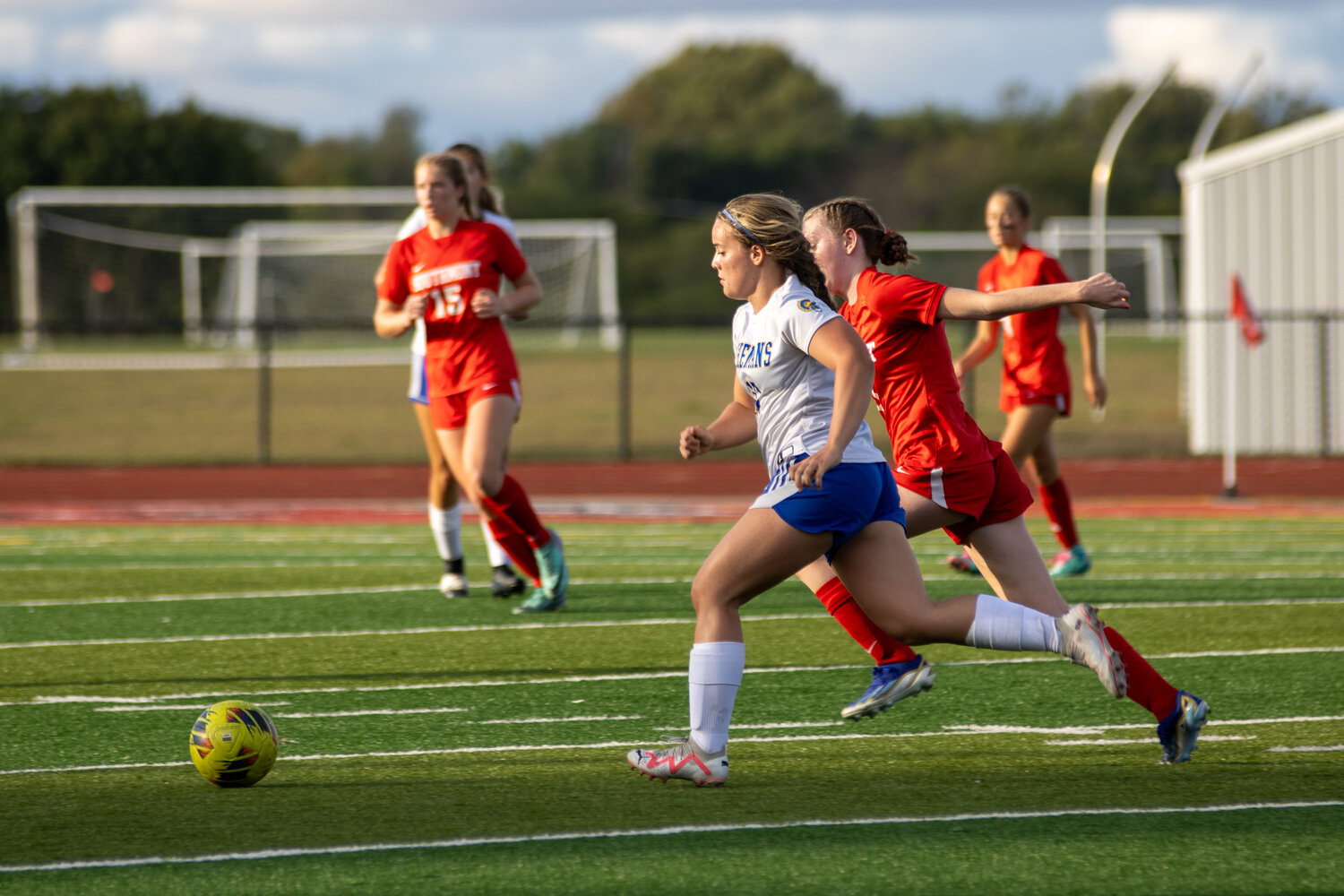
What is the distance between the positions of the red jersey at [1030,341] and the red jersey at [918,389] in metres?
3.48

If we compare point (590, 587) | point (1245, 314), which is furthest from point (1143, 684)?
point (1245, 314)

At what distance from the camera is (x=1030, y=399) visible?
856 cm

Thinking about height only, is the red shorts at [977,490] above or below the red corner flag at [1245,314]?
below

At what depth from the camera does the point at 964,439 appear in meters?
5.04

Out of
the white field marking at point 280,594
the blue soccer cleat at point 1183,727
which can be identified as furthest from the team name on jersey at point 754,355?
the white field marking at point 280,594

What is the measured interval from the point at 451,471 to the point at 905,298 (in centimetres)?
396

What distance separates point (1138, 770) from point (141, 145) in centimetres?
5927

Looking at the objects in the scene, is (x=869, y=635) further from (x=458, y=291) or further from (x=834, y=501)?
(x=458, y=291)

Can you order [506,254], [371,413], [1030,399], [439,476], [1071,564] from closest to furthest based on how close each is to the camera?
[506,254] < [439,476] < [1030,399] < [1071,564] < [371,413]

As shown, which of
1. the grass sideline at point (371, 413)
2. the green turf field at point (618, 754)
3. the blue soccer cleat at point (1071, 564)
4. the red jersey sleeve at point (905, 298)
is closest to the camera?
the green turf field at point (618, 754)

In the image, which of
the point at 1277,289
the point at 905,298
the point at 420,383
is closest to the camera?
the point at 905,298

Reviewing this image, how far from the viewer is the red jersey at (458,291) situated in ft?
25.1

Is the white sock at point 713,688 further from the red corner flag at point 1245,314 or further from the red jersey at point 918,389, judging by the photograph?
the red corner flag at point 1245,314

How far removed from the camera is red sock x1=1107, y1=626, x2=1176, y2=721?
4.40m
